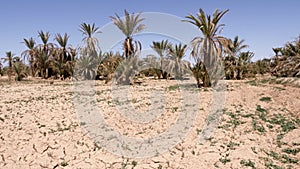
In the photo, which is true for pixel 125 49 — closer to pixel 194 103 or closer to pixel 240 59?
pixel 194 103

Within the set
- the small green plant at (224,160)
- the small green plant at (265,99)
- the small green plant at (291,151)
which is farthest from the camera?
the small green plant at (265,99)

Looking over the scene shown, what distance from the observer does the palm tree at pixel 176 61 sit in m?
19.7

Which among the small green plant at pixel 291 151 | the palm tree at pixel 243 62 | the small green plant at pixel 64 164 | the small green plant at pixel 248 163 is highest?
the palm tree at pixel 243 62

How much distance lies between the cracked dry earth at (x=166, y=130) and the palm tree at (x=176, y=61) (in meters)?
12.1

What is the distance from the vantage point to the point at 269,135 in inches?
202

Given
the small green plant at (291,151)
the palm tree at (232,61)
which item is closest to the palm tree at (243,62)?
the palm tree at (232,61)

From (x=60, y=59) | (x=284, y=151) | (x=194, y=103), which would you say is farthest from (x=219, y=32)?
(x=60, y=59)

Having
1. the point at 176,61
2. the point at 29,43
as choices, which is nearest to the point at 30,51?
the point at 29,43

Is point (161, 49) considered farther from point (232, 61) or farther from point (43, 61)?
point (43, 61)

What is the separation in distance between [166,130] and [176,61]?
14.9 metres

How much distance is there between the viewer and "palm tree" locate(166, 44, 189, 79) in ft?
64.7

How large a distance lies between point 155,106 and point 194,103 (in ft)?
3.99

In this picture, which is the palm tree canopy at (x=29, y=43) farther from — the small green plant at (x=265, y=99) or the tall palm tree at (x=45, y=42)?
the small green plant at (x=265, y=99)

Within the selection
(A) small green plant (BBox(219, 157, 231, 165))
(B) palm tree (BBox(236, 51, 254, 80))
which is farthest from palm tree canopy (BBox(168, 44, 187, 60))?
(A) small green plant (BBox(219, 157, 231, 165))
